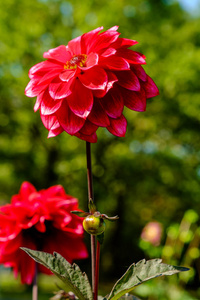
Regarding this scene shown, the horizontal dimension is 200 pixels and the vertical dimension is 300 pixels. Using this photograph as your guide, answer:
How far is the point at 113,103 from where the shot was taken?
62 centimetres

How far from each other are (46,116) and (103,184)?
8072 mm

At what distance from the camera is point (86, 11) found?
25.8 ft

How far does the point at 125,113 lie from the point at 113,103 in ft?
25.3

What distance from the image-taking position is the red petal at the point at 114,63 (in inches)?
23.9

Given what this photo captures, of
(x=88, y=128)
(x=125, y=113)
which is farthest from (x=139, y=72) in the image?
(x=125, y=113)

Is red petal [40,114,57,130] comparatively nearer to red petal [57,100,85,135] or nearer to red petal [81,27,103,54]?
red petal [57,100,85,135]

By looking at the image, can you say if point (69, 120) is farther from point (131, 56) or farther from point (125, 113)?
point (125, 113)

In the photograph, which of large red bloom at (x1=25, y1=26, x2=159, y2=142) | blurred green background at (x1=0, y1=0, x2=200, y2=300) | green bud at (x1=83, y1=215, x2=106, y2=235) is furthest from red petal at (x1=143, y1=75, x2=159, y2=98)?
blurred green background at (x1=0, y1=0, x2=200, y2=300)

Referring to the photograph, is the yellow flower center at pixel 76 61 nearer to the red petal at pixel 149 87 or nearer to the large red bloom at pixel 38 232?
the red petal at pixel 149 87

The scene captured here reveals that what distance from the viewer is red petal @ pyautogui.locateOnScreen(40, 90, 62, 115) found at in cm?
61

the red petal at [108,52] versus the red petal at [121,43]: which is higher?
the red petal at [121,43]

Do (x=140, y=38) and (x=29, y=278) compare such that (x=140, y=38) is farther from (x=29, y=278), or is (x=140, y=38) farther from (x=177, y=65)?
(x=29, y=278)

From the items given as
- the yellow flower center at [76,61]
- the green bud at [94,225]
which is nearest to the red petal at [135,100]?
the yellow flower center at [76,61]

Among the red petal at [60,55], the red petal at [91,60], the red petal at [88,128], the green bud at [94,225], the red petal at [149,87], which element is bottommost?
the green bud at [94,225]
